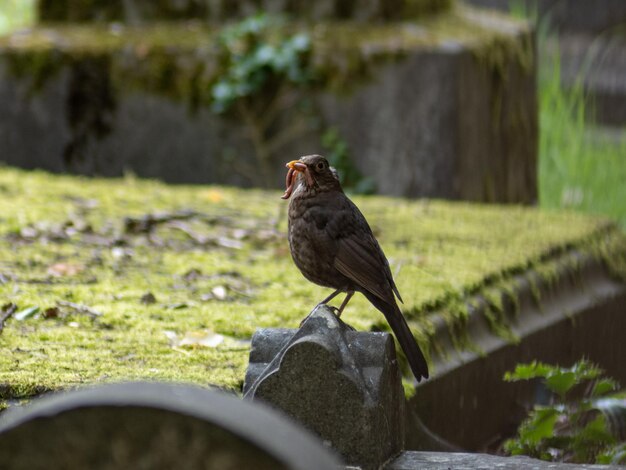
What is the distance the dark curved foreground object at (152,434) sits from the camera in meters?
1.39

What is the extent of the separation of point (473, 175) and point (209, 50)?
1.52 metres

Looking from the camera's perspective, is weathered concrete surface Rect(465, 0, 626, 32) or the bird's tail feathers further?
weathered concrete surface Rect(465, 0, 626, 32)

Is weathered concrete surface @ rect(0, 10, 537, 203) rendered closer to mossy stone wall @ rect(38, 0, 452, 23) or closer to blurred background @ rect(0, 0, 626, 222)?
blurred background @ rect(0, 0, 626, 222)

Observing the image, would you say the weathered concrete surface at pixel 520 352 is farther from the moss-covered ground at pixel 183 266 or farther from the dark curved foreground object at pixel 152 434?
the dark curved foreground object at pixel 152 434

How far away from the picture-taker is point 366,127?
19.1ft

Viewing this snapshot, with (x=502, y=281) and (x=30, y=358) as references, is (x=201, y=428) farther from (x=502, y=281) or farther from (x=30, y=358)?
(x=502, y=281)

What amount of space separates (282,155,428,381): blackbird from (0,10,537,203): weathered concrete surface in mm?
3090

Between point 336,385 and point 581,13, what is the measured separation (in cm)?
731

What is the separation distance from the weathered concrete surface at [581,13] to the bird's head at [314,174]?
641cm

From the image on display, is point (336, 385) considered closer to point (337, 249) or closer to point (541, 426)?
point (337, 249)

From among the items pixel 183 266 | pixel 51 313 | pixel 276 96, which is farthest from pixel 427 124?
pixel 51 313

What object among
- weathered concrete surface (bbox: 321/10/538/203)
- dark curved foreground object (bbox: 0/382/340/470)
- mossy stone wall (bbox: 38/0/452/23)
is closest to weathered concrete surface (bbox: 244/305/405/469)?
dark curved foreground object (bbox: 0/382/340/470)

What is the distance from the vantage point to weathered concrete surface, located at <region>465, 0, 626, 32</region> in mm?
8867

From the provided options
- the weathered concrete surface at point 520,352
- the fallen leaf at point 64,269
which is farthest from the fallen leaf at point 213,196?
the weathered concrete surface at point 520,352
